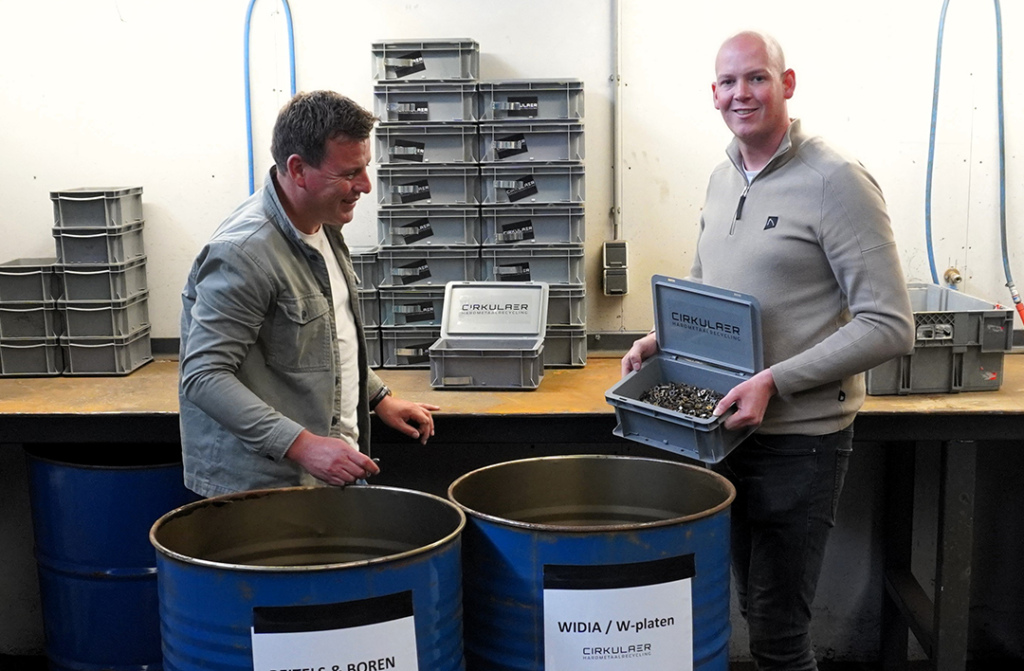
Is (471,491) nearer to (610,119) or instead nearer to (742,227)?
(742,227)

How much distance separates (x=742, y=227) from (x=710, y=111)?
1.27 metres

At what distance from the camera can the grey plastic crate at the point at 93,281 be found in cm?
305

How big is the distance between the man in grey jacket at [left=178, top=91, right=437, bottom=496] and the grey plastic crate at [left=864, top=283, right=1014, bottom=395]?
142 centimetres

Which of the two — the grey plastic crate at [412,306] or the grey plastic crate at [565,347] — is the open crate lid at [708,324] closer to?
the grey plastic crate at [565,347]

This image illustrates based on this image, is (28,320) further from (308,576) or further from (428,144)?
(308,576)

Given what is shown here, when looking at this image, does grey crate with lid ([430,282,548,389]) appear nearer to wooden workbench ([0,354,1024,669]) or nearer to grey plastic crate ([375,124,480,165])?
wooden workbench ([0,354,1024,669])

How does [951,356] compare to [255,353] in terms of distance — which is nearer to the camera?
[255,353]

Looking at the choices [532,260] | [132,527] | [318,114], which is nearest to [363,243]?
[532,260]

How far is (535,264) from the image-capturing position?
3.09 meters

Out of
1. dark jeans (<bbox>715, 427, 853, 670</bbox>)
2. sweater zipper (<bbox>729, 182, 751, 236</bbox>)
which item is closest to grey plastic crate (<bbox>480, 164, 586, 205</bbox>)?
sweater zipper (<bbox>729, 182, 751, 236</bbox>)

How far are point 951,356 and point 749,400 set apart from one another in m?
1.00

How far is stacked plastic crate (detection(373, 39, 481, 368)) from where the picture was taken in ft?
9.95

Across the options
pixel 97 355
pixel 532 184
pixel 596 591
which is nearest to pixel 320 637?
pixel 596 591

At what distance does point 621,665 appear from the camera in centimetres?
146
